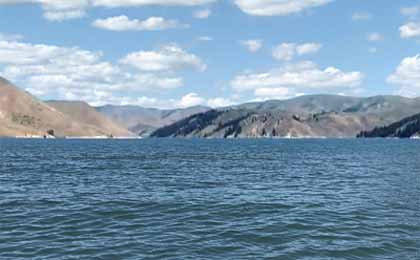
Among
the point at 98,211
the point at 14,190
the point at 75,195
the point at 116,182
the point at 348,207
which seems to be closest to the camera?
the point at 98,211

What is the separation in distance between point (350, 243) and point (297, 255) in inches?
182

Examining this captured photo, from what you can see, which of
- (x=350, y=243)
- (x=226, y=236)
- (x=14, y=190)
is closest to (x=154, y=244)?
(x=226, y=236)

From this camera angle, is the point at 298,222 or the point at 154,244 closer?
the point at 154,244

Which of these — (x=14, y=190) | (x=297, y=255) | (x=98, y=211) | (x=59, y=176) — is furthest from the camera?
(x=59, y=176)

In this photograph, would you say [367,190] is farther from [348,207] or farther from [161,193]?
[161,193]

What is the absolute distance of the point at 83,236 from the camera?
33.5 m

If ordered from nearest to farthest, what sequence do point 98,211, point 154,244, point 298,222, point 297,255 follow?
point 297,255
point 154,244
point 298,222
point 98,211

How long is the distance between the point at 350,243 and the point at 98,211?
21221 millimetres

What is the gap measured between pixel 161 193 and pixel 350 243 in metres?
26.9

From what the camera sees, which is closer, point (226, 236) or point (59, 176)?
point (226, 236)

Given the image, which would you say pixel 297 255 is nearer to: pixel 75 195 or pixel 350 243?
pixel 350 243

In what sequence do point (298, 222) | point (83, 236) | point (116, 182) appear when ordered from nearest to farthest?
point (83, 236) → point (298, 222) → point (116, 182)

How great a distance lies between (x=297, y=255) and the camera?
2911 centimetres

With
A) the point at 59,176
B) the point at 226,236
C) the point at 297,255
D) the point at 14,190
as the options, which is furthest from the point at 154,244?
the point at 59,176
